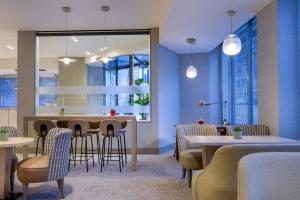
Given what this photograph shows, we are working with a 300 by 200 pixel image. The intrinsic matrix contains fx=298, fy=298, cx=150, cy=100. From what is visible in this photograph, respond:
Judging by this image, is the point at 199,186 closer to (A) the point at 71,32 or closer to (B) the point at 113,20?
(B) the point at 113,20

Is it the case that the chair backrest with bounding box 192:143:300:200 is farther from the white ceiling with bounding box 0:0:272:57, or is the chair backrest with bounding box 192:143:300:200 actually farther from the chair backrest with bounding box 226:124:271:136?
the white ceiling with bounding box 0:0:272:57

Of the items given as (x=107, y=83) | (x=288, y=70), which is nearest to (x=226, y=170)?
(x=288, y=70)

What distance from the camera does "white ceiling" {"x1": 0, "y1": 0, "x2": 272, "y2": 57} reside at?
462cm

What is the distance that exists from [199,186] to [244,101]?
4032 millimetres

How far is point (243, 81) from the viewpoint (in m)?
6.48

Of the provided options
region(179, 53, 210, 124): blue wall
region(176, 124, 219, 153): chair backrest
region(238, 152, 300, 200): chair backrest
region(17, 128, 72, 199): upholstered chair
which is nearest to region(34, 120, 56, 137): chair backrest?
region(17, 128, 72, 199): upholstered chair

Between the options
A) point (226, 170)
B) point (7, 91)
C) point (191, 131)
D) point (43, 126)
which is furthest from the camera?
point (7, 91)

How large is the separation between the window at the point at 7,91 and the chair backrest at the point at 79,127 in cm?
953

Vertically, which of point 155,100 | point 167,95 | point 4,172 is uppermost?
point 167,95

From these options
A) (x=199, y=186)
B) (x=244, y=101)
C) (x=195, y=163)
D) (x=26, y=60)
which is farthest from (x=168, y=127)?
(x=199, y=186)

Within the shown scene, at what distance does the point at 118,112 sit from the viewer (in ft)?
23.4

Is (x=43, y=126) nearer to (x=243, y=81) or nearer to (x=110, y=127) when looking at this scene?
(x=110, y=127)

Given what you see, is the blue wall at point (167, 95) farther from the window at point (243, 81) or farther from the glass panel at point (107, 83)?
the window at point (243, 81)

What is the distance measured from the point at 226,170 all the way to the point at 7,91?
13366 millimetres
